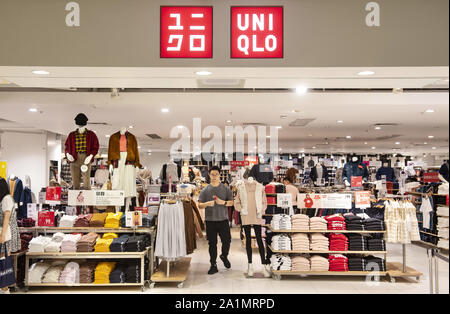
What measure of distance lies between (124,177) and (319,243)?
127 inches

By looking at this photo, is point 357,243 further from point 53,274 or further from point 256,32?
point 53,274

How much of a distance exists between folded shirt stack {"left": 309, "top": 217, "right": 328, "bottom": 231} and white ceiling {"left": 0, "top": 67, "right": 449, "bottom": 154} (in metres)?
1.99

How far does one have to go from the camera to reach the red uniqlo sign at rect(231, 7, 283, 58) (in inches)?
117

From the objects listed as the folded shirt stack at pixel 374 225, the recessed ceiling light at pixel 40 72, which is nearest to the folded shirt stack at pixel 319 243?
the folded shirt stack at pixel 374 225

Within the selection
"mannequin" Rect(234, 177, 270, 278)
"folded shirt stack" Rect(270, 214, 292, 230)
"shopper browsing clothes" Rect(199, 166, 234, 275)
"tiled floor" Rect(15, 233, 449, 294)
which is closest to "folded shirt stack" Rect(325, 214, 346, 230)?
"folded shirt stack" Rect(270, 214, 292, 230)

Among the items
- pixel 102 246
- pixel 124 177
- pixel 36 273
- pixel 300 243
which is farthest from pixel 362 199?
pixel 36 273

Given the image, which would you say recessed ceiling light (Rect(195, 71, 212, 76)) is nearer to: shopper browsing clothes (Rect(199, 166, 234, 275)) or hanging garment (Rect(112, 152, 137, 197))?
hanging garment (Rect(112, 152, 137, 197))

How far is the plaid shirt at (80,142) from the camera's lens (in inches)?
239

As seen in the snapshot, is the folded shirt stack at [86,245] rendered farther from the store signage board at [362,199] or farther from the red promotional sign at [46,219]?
the store signage board at [362,199]

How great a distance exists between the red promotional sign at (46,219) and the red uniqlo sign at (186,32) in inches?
160

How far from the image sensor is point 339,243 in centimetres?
616

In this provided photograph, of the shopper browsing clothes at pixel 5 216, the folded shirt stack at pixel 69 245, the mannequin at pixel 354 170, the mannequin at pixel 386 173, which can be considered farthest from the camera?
the mannequin at pixel 386 173

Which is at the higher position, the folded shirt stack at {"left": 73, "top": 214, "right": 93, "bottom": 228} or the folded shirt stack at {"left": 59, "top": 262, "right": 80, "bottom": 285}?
the folded shirt stack at {"left": 73, "top": 214, "right": 93, "bottom": 228}

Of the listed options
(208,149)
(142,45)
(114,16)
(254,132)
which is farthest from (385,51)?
(208,149)
